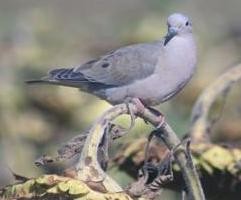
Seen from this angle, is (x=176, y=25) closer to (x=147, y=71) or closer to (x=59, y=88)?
(x=147, y=71)

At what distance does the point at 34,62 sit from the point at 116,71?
5.46 ft

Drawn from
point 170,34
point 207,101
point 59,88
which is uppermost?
point 170,34

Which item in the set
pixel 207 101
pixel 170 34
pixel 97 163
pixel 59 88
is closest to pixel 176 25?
pixel 170 34

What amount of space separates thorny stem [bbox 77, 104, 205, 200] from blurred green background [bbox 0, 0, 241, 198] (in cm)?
134

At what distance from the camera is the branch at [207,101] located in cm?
318

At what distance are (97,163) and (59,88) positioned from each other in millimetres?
2957

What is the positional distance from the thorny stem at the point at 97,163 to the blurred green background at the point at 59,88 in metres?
1.34

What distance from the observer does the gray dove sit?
353cm

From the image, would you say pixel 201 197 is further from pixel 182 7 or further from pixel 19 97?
pixel 182 7

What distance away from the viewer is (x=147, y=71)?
369cm

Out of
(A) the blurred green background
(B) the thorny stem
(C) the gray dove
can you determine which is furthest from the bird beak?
(B) the thorny stem

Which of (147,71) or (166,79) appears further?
(147,71)

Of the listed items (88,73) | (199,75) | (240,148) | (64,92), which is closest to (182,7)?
(199,75)

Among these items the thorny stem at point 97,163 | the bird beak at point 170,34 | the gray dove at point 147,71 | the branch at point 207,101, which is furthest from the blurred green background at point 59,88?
the thorny stem at point 97,163
